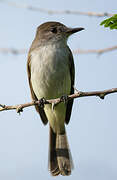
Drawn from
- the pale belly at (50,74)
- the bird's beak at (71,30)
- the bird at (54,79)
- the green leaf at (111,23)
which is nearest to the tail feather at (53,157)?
the bird at (54,79)

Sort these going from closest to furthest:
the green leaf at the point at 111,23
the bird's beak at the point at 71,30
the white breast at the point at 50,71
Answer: the green leaf at the point at 111,23, the white breast at the point at 50,71, the bird's beak at the point at 71,30

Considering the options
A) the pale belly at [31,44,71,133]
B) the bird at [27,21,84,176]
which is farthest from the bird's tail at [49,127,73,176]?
the pale belly at [31,44,71,133]

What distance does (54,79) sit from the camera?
5.48 meters

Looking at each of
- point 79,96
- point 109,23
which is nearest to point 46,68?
point 79,96

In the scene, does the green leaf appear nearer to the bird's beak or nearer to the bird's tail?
the bird's beak

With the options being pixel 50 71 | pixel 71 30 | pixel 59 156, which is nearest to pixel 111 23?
pixel 50 71

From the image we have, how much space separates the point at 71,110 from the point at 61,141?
0.75 meters

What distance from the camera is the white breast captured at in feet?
17.9

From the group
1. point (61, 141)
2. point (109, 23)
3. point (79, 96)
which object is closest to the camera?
point (109, 23)

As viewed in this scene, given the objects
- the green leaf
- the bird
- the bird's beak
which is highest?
the bird's beak

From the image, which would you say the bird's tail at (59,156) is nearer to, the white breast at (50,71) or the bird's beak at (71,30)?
the white breast at (50,71)

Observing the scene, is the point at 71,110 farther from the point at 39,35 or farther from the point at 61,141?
the point at 39,35

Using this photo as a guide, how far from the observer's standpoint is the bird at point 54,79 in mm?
5500

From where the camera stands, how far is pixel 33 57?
18.8ft
